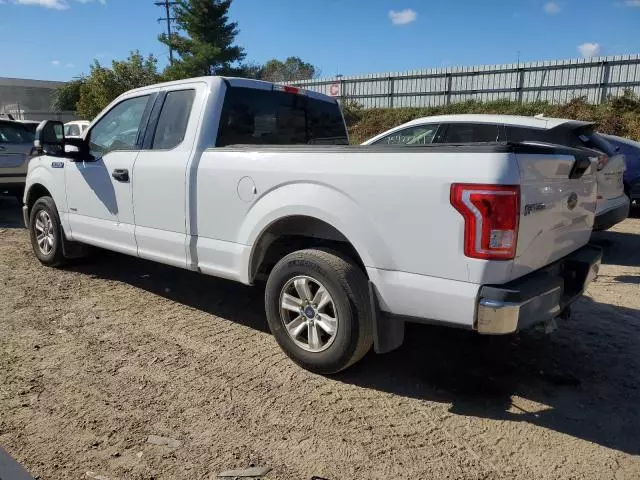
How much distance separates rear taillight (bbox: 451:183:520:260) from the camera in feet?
8.75

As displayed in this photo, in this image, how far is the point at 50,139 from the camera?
210 inches

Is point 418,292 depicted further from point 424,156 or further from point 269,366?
point 269,366

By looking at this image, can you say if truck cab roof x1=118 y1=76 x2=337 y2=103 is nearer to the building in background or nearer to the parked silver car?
the parked silver car

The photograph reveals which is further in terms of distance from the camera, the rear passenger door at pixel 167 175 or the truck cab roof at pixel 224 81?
the truck cab roof at pixel 224 81

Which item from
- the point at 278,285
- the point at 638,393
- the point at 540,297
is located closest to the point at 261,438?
the point at 278,285

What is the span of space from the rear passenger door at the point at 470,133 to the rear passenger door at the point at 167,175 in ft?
13.0

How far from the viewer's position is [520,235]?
9.12 feet

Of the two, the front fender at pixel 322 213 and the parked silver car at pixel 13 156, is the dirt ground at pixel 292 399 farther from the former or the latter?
the parked silver car at pixel 13 156

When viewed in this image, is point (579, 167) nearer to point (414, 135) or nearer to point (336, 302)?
point (336, 302)

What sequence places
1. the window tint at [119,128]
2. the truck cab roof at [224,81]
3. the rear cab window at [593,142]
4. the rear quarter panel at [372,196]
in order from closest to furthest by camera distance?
1. the rear quarter panel at [372,196]
2. the truck cab roof at [224,81]
3. the window tint at [119,128]
4. the rear cab window at [593,142]

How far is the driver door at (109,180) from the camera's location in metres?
4.83

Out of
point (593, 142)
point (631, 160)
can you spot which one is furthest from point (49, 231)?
point (631, 160)

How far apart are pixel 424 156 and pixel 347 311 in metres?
1.06

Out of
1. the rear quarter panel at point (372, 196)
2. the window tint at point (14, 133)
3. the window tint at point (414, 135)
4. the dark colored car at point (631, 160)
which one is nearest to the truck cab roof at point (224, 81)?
A: the rear quarter panel at point (372, 196)
